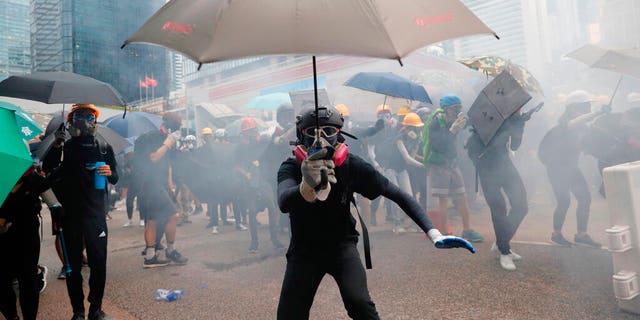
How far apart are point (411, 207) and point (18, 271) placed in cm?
304

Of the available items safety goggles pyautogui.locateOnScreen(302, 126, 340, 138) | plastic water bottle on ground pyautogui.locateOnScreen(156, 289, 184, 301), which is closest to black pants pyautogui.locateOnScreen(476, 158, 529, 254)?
safety goggles pyautogui.locateOnScreen(302, 126, 340, 138)

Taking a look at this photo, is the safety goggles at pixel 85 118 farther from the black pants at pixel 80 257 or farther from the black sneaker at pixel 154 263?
the black sneaker at pixel 154 263

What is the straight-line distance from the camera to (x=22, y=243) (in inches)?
118

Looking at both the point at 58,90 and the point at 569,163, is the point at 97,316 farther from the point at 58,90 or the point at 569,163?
the point at 569,163

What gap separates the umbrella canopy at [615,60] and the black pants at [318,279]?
5412 millimetres

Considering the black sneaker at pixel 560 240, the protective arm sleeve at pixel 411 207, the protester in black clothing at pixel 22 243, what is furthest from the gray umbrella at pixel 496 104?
the protester in black clothing at pixel 22 243

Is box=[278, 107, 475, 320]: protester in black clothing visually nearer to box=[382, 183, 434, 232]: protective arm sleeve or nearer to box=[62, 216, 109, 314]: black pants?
box=[382, 183, 434, 232]: protective arm sleeve

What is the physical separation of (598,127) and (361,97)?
14338mm

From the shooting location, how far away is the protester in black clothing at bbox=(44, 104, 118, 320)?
328cm

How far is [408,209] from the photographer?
2174 millimetres

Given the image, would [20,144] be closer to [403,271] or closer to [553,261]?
[403,271]

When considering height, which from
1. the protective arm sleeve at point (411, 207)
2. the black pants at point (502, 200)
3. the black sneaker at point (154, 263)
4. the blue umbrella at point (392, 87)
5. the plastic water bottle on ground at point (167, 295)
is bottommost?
the black sneaker at point (154, 263)

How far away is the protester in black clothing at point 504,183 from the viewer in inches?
174

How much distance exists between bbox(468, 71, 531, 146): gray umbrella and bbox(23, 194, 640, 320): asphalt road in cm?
161
